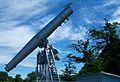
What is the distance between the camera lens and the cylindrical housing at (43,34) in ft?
136

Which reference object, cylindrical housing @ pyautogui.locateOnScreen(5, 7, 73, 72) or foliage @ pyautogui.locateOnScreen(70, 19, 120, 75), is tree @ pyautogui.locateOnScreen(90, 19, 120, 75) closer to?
foliage @ pyautogui.locateOnScreen(70, 19, 120, 75)

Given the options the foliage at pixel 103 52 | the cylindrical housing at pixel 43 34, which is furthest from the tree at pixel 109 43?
the cylindrical housing at pixel 43 34

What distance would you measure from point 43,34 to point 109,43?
858 inches

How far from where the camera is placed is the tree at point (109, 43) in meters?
59.2

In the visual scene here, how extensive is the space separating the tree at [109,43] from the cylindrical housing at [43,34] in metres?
19.3

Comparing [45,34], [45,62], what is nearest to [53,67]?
[45,62]

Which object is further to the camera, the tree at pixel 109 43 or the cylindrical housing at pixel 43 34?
the tree at pixel 109 43

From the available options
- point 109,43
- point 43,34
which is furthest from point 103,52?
point 43,34

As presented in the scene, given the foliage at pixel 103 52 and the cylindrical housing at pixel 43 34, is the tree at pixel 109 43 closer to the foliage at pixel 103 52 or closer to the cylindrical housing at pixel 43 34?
the foliage at pixel 103 52

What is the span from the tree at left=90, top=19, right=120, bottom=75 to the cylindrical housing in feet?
63.2

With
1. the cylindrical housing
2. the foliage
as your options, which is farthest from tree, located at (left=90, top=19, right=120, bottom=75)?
the cylindrical housing

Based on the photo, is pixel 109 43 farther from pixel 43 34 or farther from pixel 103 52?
pixel 43 34

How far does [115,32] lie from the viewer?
61438mm

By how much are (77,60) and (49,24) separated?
18.9 metres
